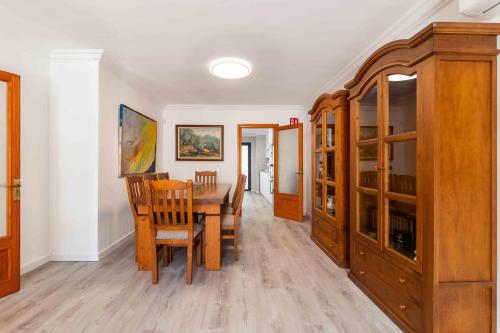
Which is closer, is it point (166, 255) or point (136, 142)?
point (166, 255)

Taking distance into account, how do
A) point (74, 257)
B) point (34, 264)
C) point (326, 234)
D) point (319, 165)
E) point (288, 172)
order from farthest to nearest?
1. point (288, 172)
2. point (319, 165)
3. point (326, 234)
4. point (74, 257)
5. point (34, 264)

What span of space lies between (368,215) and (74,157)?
3.30 metres

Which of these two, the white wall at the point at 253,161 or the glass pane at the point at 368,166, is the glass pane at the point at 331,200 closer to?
the glass pane at the point at 368,166

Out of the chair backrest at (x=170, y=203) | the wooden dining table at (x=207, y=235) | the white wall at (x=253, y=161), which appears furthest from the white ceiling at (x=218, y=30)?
the white wall at (x=253, y=161)

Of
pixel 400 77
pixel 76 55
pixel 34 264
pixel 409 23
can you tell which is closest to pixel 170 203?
pixel 34 264

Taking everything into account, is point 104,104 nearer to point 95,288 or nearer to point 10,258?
point 10,258

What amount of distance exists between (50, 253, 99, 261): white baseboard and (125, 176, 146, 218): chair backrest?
80 cm

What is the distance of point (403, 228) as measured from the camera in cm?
169

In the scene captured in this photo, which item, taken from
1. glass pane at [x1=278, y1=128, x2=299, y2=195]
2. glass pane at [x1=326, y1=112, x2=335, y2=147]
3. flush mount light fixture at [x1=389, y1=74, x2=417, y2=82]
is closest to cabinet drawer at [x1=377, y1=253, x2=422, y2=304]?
flush mount light fixture at [x1=389, y1=74, x2=417, y2=82]

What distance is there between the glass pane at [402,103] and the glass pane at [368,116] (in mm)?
192

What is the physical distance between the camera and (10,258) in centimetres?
203

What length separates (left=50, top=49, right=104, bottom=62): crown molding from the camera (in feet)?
8.83

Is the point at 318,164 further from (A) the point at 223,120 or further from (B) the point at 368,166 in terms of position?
(A) the point at 223,120

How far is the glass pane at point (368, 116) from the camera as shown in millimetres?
1954
